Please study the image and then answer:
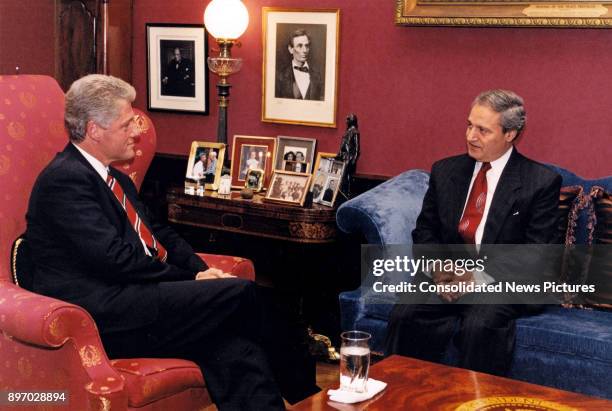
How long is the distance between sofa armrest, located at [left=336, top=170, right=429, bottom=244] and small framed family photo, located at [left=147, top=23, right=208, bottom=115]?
1746 millimetres

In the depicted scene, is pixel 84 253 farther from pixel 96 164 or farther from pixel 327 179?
pixel 327 179

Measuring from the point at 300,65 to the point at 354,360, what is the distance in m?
2.81

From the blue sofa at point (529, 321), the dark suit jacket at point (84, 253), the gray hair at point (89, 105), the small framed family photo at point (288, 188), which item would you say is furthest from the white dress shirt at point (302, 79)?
the dark suit jacket at point (84, 253)

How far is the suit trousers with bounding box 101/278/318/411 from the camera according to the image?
2.96 metres

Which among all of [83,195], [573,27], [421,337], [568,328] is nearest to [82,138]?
[83,195]

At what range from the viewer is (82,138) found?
3102mm

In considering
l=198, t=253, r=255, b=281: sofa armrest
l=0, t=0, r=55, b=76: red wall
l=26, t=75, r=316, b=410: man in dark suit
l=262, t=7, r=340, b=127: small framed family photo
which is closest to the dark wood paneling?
l=0, t=0, r=55, b=76: red wall

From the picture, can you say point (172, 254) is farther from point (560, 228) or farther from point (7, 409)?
point (560, 228)

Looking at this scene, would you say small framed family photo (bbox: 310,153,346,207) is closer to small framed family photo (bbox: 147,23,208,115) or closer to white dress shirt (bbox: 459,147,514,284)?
white dress shirt (bbox: 459,147,514,284)

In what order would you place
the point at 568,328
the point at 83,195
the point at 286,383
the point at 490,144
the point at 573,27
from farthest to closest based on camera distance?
1. the point at 573,27
2. the point at 490,144
3. the point at 568,328
4. the point at 286,383
5. the point at 83,195

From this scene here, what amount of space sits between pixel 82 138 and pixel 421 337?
5.22ft

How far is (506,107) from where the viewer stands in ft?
12.1

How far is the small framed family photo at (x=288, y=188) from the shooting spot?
14.5 feet

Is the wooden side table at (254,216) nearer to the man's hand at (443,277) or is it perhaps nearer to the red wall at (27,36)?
the man's hand at (443,277)
